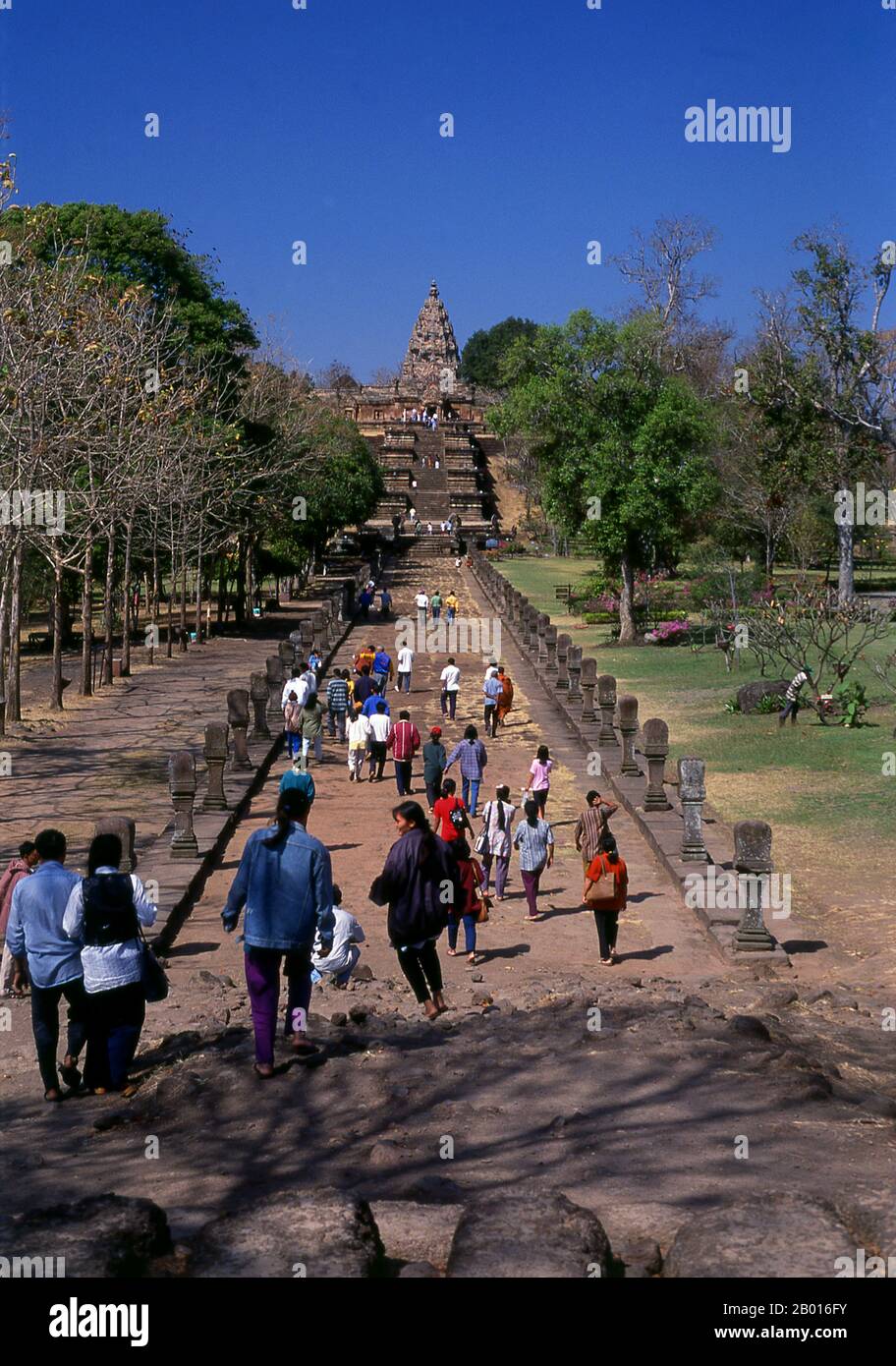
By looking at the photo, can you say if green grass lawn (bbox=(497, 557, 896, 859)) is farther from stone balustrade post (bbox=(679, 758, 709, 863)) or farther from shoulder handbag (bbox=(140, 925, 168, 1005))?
shoulder handbag (bbox=(140, 925, 168, 1005))

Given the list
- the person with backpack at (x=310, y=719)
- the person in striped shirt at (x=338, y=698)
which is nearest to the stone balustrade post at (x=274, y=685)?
the person in striped shirt at (x=338, y=698)

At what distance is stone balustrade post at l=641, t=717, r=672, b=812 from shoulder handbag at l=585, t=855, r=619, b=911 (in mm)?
5929

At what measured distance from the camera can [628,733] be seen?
20234 mm

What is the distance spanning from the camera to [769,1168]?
6.00 metres

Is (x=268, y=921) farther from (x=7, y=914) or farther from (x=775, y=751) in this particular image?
(x=775, y=751)

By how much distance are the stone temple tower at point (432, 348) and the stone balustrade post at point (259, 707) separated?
302 feet

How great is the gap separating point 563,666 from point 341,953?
65.0 feet

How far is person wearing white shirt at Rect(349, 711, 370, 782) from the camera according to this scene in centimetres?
2038

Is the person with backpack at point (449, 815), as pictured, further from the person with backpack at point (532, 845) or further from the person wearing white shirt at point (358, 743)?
the person wearing white shirt at point (358, 743)

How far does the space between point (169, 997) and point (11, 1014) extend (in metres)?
1.03

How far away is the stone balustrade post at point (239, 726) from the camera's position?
20.8 metres

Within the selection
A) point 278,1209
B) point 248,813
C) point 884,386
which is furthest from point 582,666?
point 884,386

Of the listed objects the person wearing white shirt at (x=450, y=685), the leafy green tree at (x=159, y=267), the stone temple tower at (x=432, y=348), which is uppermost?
the stone temple tower at (x=432, y=348)

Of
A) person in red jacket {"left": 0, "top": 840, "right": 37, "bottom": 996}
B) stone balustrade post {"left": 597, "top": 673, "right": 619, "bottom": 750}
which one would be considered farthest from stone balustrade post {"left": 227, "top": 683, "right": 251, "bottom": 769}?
person in red jacket {"left": 0, "top": 840, "right": 37, "bottom": 996}
